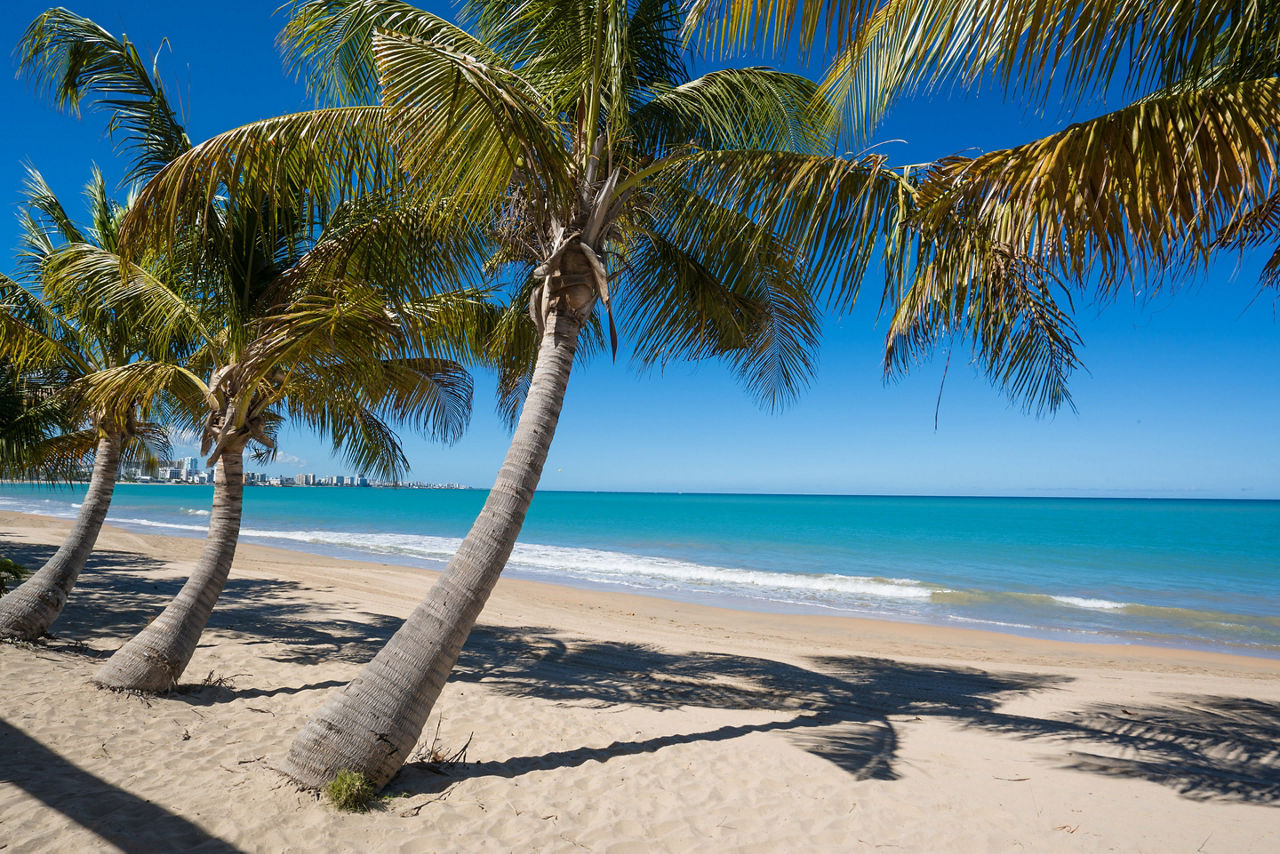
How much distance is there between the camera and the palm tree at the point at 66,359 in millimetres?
6398

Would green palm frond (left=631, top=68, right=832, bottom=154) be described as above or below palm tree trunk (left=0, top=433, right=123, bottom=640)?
above

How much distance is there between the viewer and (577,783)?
164 inches

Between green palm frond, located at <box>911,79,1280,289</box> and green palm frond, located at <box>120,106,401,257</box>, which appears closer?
green palm frond, located at <box>911,79,1280,289</box>

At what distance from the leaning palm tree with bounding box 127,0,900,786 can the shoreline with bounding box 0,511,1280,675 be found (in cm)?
730

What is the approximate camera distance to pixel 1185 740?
5879mm

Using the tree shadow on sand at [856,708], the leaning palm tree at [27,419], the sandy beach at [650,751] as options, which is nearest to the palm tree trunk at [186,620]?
the sandy beach at [650,751]

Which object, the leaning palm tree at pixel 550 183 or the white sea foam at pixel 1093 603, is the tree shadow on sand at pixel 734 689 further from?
the white sea foam at pixel 1093 603

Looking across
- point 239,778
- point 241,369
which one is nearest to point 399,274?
point 241,369

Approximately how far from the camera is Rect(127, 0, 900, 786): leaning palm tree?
378cm

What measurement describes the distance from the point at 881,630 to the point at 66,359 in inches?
517

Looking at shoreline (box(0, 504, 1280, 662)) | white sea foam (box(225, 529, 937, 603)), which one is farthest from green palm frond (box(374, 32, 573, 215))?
white sea foam (box(225, 529, 937, 603))

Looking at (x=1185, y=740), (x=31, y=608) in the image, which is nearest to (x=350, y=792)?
(x=31, y=608)

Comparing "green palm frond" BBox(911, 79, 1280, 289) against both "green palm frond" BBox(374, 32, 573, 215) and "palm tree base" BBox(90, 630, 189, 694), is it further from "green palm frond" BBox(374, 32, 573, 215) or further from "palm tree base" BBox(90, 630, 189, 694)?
"palm tree base" BBox(90, 630, 189, 694)

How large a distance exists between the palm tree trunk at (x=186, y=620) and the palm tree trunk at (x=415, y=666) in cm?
231
